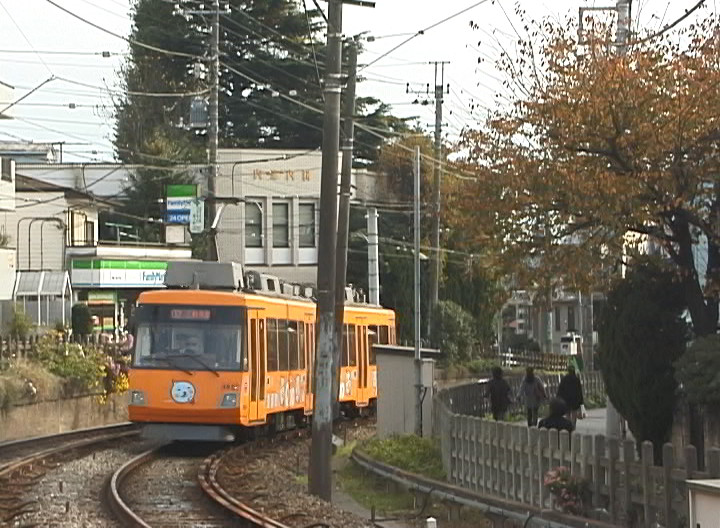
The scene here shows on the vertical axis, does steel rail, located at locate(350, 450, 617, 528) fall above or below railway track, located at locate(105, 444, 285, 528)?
above

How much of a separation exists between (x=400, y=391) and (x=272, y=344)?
112 inches

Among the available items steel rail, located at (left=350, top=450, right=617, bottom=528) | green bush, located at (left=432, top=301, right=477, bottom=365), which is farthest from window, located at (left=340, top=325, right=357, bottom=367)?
green bush, located at (left=432, top=301, right=477, bottom=365)

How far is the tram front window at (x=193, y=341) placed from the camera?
27.9m

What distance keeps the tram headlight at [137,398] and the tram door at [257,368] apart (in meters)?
2.05

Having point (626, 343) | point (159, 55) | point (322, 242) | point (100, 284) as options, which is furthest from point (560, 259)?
point (159, 55)

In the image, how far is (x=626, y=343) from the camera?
19297 millimetres

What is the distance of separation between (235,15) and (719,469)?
2229 inches

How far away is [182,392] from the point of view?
2781 centimetres

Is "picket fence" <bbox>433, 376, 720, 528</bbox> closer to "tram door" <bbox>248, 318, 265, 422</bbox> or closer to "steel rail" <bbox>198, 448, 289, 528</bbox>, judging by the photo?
"steel rail" <bbox>198, 448, 289, 528</bbox>

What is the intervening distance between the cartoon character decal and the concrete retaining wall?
7.59m

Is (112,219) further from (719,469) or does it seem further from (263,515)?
(719,469)

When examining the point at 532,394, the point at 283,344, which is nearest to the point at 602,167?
the point at 532,394

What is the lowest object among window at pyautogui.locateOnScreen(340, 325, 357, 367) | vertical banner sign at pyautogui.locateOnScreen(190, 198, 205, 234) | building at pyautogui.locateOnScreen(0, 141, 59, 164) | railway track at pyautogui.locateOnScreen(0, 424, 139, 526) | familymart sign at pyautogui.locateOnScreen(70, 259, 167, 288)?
railway track at pyautogui.locateOnScreen(0, 424, 139, 526)

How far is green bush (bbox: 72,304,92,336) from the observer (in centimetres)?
5150
